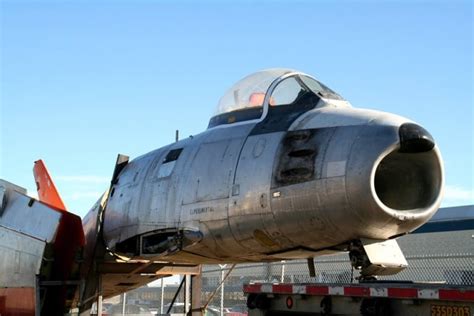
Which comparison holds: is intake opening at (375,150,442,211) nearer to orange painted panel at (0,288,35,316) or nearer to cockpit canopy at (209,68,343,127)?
cockpit canopy at (209,68,343,127)

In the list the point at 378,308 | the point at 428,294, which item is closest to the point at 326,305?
the point at 378,308

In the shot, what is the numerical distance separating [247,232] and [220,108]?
2117mm

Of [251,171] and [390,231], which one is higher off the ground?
[251,171]

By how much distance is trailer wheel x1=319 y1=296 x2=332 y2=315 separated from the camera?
6.41 m

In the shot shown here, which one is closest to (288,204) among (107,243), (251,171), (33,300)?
(251,171)

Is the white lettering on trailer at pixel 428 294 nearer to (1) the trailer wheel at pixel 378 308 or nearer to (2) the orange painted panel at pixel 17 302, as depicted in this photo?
(1) the trailer wheel at pixel 378 308

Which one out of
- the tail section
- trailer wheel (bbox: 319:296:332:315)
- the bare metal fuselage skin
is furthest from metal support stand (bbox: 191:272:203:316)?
trailer wheel (bbox: 319:296:332:315)

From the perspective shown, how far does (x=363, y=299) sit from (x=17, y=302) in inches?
226

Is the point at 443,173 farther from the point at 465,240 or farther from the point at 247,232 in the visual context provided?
the point at 465,240

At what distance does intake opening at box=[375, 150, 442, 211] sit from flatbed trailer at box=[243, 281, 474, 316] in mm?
823

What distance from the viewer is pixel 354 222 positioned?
18.2 feet

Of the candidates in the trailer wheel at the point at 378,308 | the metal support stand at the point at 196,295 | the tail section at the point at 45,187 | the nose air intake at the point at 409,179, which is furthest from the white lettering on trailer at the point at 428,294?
the tail section at the point at 45,187

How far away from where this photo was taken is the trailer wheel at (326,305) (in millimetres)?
6407

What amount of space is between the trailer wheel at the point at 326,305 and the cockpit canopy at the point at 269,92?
89.8 inches
